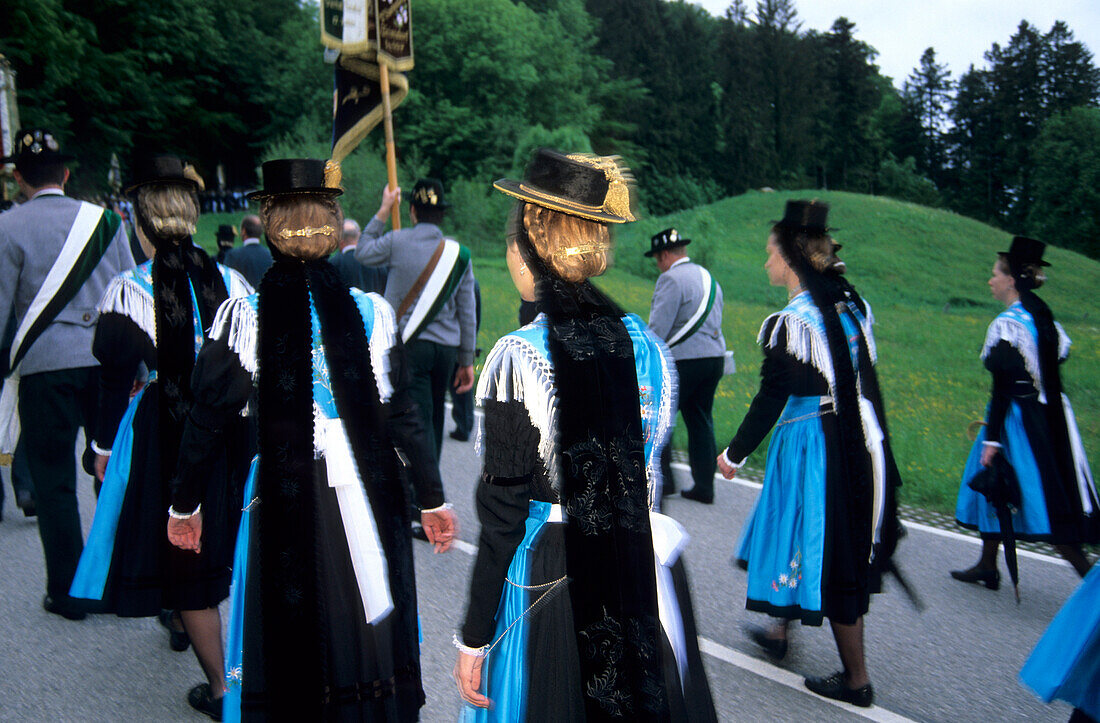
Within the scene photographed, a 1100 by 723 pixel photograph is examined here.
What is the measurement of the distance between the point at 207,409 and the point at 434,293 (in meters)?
3.21

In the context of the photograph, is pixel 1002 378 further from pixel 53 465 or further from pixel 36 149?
pixel 36 149

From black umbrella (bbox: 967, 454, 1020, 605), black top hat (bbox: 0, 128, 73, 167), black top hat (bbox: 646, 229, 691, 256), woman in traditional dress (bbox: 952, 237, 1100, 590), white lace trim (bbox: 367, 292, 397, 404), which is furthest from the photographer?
black top hat (bbox: 646, 229, 691, 256)

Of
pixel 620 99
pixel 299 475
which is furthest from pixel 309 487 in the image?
pixel 620 99

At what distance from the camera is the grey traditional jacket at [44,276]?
418 cm

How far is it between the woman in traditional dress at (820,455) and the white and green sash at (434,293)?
252 cm

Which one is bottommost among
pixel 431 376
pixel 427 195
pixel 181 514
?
pixel 431 376

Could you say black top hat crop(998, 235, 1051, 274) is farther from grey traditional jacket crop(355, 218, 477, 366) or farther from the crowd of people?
grey traditional jacket crop(355, 218, 477, 366)

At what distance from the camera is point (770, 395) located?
373 centimetres

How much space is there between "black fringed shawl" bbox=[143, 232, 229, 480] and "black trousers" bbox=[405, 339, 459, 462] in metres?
2.29

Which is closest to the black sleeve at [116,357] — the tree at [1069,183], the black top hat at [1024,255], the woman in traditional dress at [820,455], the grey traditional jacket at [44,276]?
the grey traditional jacket at [44,276]

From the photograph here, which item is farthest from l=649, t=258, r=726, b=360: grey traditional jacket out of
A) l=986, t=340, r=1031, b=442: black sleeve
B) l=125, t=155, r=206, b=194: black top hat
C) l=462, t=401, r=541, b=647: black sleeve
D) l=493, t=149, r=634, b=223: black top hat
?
l=462, t=401, r=541, b=647: black sleeve

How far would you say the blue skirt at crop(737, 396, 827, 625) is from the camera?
3.70 meters

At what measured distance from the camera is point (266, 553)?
8.13ft

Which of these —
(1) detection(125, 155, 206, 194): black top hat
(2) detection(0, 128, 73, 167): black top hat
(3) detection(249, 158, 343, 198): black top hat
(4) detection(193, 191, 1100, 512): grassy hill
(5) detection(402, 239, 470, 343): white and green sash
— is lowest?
(4) detection(193, 191, 1100, 512): grassy hill
